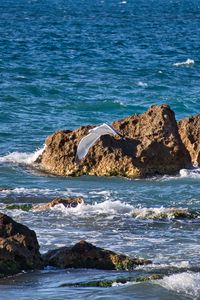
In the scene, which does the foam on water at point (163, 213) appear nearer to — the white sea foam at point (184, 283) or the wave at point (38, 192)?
the wave at point (38, 192)

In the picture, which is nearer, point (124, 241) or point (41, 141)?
point (124, 241)

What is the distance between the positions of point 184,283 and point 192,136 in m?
7.52

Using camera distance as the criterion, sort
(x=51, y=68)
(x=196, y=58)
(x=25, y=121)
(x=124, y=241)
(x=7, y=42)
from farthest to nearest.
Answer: (x=7, y=42) < (x=196, y=58) < (x=51, y=68) < (x=25, y=121) < (x=124, y=241)

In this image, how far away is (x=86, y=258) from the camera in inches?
403

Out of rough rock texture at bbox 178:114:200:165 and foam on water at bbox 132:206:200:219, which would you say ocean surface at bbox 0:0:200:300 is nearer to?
foam on water at bbox 132:206:200:219

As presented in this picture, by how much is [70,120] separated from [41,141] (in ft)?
12.7

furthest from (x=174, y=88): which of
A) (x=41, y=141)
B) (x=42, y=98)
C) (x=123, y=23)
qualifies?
(x=123, y=23)

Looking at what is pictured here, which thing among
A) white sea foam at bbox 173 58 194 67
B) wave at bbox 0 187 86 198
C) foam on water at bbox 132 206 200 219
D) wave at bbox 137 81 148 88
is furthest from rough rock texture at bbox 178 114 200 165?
white sea foam at bbox 173 58 194 67

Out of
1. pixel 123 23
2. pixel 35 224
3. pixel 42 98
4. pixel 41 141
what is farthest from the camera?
pixel 123 23

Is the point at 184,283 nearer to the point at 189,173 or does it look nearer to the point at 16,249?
the point at 16,249

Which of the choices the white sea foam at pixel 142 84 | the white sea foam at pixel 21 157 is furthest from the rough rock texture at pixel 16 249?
the white sea foam at pixel 142 84

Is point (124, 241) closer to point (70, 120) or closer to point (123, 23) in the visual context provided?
point (70, 120)

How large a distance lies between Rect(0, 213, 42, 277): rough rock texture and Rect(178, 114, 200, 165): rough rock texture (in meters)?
7.27

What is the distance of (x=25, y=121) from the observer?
22812 mm
